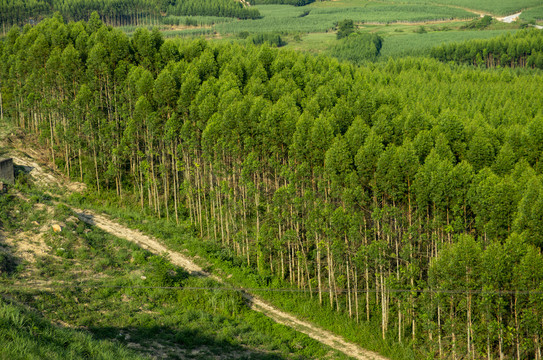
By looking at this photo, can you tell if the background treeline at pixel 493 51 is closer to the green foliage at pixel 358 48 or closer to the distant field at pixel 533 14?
the green foliage at pixel 358 48

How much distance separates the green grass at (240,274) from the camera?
30.2 m

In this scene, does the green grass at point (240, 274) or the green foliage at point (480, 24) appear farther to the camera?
the green foliage at point (480, 24)

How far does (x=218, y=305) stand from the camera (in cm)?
3291

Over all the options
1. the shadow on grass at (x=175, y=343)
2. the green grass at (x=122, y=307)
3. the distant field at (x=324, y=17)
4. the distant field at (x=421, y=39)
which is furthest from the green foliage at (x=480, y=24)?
the shadow on grass at (x=175, y=343)

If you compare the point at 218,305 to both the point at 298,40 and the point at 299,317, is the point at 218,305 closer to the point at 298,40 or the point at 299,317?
the point at 299,317

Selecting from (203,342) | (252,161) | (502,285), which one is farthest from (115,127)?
(502,285)

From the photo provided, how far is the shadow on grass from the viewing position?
26922 mm

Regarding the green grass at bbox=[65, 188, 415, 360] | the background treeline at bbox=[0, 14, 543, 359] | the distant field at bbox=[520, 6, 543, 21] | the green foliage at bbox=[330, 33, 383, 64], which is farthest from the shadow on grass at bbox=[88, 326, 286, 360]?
the distant field at bbox=[520, 6, 543, 21]

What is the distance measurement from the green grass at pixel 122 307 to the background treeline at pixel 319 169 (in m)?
4.74

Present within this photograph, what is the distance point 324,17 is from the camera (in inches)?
7298

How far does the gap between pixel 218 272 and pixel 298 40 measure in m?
116

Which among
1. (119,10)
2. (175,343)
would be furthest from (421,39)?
(175,343)

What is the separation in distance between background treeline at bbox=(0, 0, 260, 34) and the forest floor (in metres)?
69.5

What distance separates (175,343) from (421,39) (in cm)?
12665
